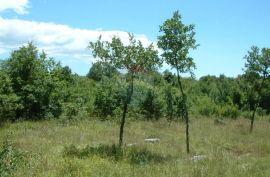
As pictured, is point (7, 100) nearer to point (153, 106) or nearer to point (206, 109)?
point (153, 106)

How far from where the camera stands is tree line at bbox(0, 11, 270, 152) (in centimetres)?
1691

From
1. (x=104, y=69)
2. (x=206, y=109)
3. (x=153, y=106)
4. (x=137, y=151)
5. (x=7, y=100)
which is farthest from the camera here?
(x=206, y=109)

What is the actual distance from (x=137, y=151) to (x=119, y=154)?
149 cm

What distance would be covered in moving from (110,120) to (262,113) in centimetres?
2604

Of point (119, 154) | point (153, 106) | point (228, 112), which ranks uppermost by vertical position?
point (153, 106)

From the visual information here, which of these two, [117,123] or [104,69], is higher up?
[104,69]

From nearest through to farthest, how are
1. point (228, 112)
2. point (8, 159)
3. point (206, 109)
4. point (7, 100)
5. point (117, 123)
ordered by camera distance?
point (8, 159) < point (7, 100) < point (117, 123) < point (228, 112) < point (206, 109)

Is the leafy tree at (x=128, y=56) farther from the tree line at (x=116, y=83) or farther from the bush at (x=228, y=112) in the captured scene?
the bush at (x=228, y=112)

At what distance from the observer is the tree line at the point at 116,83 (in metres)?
16.9

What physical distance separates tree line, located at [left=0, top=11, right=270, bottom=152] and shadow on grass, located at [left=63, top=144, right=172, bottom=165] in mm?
726

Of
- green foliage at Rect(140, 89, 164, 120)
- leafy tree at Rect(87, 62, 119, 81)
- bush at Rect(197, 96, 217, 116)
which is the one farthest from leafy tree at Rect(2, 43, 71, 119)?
bush at Rect(197, 96, 217, 116)

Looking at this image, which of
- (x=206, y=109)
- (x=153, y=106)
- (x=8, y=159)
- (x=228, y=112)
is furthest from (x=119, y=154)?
(x=206, y=109)

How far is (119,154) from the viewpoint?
49.9ft

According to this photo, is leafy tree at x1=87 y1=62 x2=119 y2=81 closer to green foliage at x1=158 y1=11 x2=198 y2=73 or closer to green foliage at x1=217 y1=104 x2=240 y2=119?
green foliage at x1=158 y1=11 x2=198 y2=73
